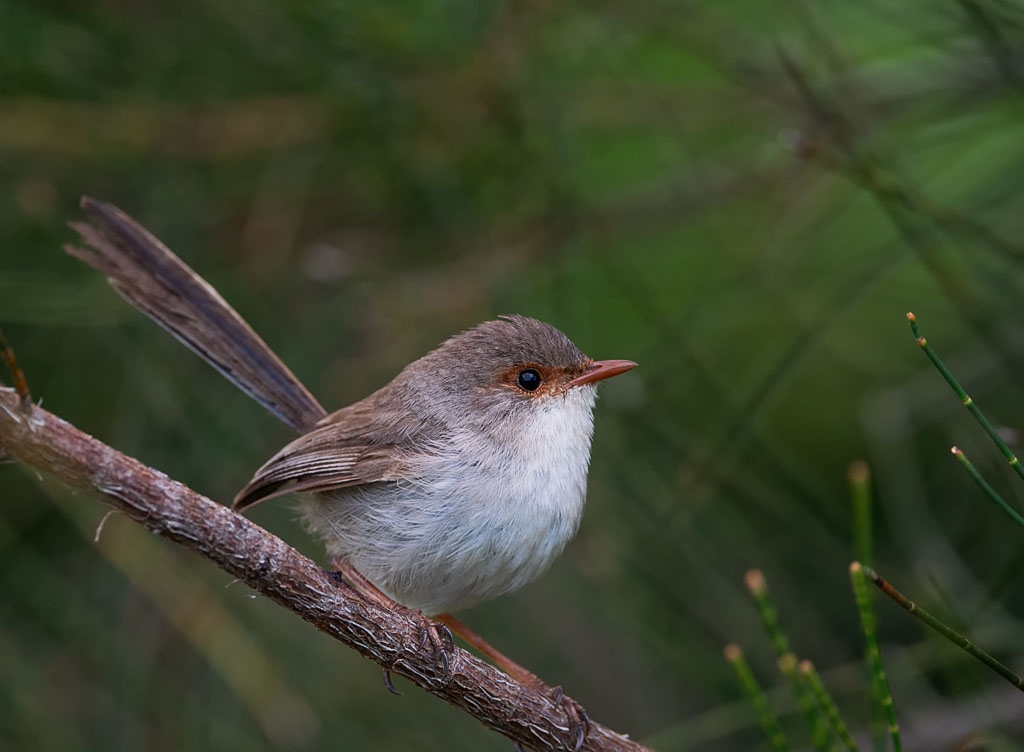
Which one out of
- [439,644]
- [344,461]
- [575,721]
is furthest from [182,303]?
[575,721]

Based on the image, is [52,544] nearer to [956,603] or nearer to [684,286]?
[684,286]

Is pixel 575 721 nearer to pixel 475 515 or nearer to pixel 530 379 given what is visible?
pixel 475 515

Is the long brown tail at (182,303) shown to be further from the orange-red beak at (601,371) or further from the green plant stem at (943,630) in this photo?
the green plant stem at (943,630)

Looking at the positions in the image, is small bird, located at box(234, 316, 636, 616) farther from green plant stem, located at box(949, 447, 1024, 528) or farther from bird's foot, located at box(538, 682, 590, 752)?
green plant stem, located at box(949, 447, 1024, 528)

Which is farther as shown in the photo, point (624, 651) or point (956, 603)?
point (624, 651)

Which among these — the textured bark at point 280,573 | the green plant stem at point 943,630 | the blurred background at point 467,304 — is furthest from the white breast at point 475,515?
the green plant stem at point 943,630

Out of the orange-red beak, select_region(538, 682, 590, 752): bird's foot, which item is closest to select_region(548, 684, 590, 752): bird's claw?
select_region(538, 682, 590, 752): bird's foot

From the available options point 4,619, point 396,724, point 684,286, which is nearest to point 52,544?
point 4,619
